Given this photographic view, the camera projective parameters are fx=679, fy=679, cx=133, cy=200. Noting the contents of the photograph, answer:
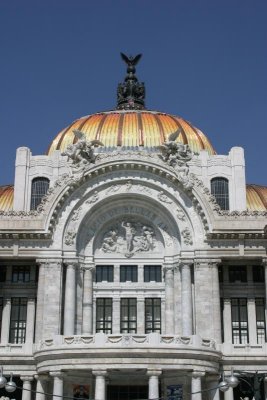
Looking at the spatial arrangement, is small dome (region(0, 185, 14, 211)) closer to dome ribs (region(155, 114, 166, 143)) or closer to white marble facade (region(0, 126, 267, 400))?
white marble facade (region(0, 126, 267, 400))

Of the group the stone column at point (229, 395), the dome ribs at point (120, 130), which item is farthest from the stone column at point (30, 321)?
the dome ribs at point (120, 130)

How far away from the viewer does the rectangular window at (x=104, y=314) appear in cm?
5228

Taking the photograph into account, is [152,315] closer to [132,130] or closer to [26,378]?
[26,378]

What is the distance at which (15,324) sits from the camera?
171 feet

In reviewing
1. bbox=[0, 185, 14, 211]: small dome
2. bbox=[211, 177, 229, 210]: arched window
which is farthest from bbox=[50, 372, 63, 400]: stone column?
bbox=[211, 177, 229, 210]: arched window

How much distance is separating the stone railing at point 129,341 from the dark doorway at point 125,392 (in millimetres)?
6290

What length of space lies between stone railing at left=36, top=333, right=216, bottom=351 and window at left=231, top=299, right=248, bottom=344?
586cm

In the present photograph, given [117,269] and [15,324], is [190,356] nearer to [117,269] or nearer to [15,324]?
[117,269]

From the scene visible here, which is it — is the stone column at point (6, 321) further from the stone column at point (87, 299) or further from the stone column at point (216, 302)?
the stone column at point (216, 302)

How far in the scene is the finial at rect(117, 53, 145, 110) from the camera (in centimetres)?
7425

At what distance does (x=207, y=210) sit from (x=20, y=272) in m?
15.5

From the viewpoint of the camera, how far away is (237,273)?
175ft

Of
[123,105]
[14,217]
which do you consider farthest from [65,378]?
[123,105]

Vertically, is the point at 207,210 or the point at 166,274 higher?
the point at 207,210
